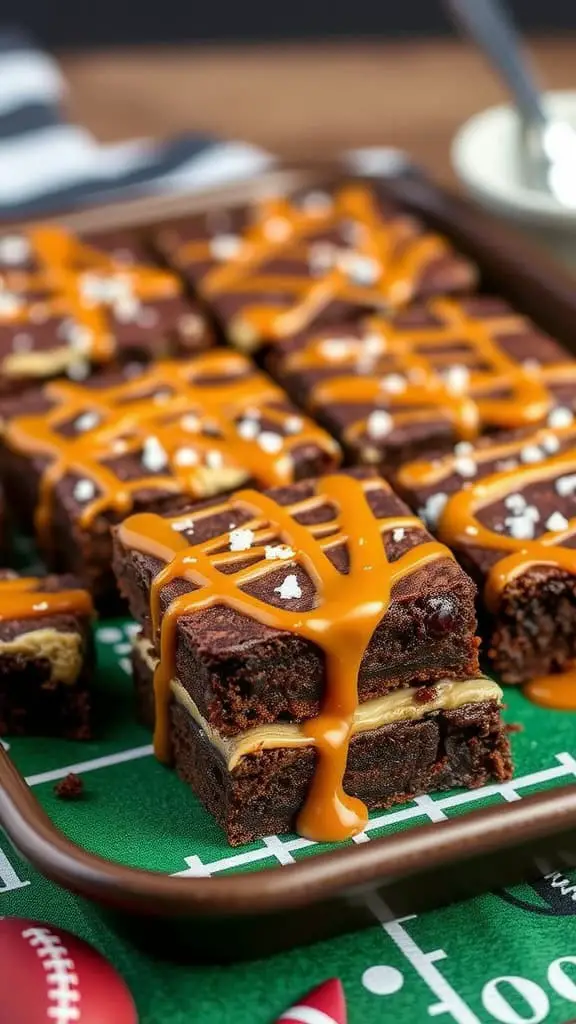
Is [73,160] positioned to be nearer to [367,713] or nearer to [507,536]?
[507,536]

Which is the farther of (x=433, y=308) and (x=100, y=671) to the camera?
(x=433, y=308)

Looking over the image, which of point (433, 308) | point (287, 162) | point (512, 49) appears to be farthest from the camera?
point (287, 162)

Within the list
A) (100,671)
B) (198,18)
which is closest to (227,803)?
(100,671)

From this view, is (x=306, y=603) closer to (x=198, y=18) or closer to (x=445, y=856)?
(x=445, y=856)

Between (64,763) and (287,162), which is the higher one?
(287,162)

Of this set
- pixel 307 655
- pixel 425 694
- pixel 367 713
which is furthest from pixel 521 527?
pixel 307 655

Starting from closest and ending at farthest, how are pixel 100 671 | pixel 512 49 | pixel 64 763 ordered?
pixel 64 763 → pixel 100 671 → pixel 512 49

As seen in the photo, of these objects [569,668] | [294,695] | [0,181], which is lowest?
[569,668]
